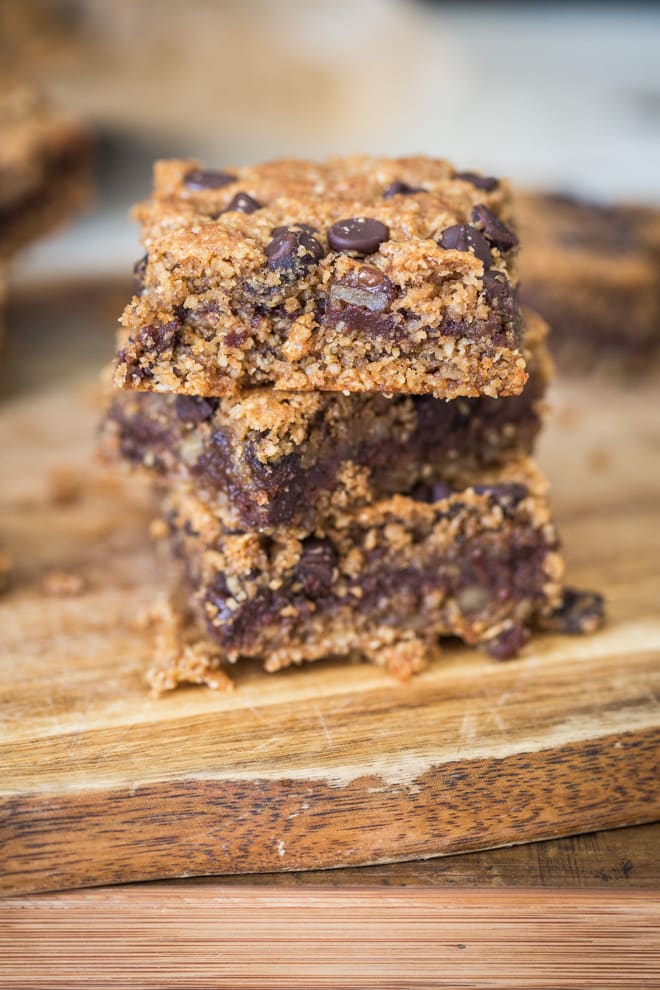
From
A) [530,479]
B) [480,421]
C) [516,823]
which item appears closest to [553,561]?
[530,479]

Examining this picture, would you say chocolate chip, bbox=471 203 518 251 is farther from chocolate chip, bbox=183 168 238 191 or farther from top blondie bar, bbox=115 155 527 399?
chocolate chip, bbox=183 168 238 191

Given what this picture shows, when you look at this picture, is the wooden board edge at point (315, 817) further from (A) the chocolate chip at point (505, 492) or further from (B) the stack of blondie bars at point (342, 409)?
(A) the chocolate chip at point (505, 492)

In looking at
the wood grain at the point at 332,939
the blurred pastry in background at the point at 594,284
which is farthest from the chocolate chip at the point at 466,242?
the blurred pastry in background at the point at 594,284

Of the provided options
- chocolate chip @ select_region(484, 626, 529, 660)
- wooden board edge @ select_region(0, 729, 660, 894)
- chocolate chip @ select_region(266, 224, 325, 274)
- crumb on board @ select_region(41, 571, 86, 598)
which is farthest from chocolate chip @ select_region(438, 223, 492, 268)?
crumb on board @ select_region(41, 571, 86, 598)

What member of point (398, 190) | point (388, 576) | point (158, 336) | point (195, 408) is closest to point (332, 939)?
point (388, 576)

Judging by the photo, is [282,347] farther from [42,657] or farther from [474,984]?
[474,984]

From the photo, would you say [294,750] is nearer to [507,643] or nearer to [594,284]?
[507,643]
